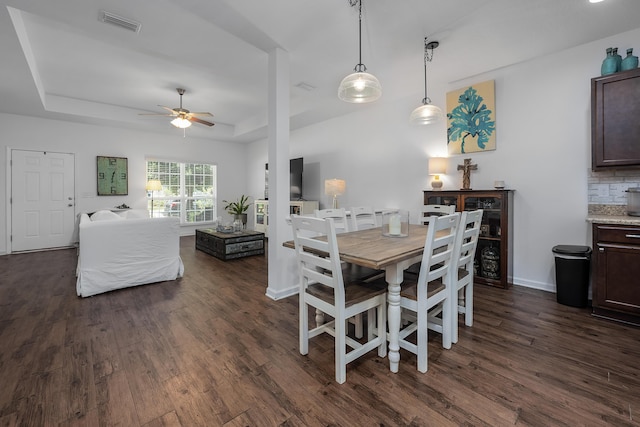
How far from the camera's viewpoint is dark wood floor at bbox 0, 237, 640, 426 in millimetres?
1479

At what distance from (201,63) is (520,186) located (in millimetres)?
4214

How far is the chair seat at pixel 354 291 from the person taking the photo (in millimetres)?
1803

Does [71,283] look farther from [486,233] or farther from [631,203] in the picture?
[631,203]

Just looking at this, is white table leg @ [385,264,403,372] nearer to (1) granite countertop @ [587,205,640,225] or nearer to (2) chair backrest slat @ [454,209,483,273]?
(2) chair backrest slat @ [454,209,483,273]

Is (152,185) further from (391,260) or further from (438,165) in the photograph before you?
(391,260)

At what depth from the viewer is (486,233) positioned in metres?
3.51

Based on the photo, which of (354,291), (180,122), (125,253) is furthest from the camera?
(180,122)

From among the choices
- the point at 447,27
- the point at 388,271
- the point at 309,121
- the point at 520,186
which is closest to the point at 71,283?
the point at 388,271

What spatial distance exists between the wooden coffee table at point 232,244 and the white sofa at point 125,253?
39.8 inches

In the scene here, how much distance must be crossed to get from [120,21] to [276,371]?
3.29 metres

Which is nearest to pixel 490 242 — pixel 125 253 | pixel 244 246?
pixel 244 246

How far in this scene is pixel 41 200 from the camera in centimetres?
559

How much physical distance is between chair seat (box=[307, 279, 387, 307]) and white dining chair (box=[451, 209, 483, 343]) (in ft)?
1.83

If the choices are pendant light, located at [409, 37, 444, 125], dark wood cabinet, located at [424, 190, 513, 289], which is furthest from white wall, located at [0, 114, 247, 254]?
dark wood cabinet, located at [424, 190, 513, 289]
